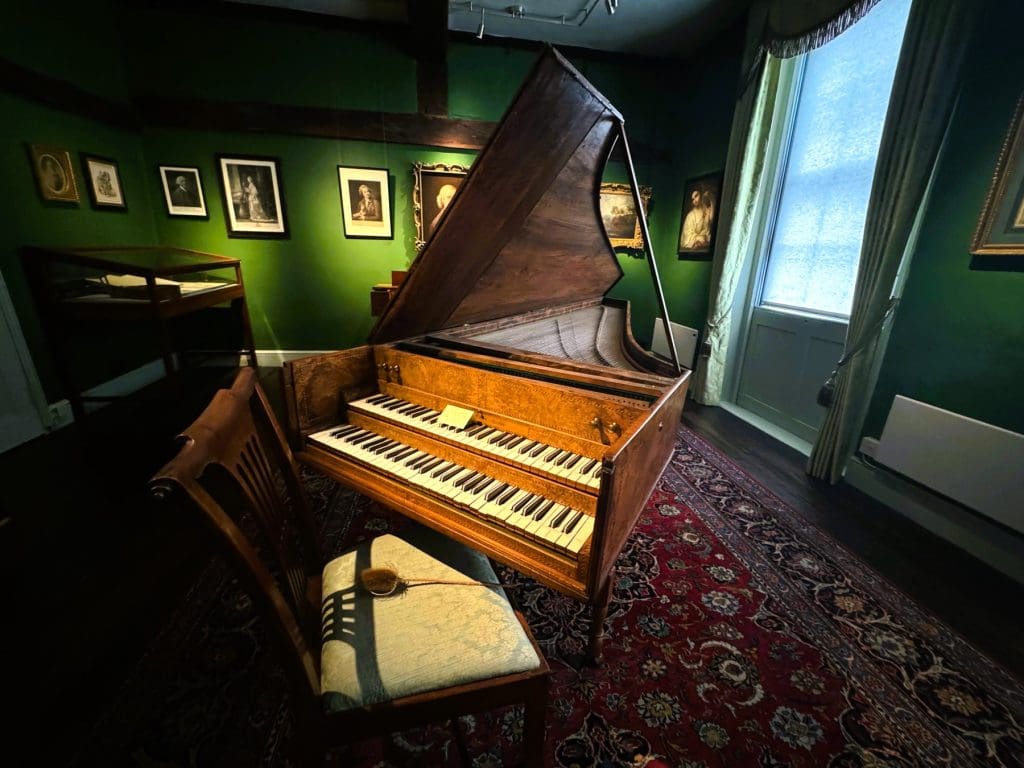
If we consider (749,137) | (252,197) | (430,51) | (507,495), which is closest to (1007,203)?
(749,137)

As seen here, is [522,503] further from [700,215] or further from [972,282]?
[700,215]

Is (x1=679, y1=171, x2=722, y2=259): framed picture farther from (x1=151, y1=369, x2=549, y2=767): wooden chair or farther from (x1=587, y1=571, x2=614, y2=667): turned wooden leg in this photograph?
(x1=151, y1=369, x2=549, y2=767): wooden chair

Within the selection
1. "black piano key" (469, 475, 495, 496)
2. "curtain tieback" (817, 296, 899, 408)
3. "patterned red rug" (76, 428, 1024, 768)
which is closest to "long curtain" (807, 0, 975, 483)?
"curtain tieback" (817, 296, 899, 408)

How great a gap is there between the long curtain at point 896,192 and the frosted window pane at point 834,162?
1.43 ft

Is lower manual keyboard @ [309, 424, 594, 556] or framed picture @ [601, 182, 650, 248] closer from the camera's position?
lower manual keyboard @ [309, 424, 594, 556]

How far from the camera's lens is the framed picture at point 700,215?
4078mm

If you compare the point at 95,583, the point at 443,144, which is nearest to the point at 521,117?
the point at 95,583

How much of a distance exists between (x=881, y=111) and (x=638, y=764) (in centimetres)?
388

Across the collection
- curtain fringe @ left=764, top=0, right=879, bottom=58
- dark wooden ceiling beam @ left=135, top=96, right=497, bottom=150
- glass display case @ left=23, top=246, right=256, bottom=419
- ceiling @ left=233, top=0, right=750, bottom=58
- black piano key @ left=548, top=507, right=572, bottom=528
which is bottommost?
black piano key @ left=548, top=507, right=572, bottom=528

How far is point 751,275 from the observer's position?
12.6 ft

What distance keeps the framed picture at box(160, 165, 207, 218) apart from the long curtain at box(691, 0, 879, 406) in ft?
18.1

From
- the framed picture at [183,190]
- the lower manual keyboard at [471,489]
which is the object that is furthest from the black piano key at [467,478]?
the framed picture at [183,190]

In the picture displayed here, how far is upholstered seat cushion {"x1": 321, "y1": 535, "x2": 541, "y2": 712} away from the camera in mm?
890

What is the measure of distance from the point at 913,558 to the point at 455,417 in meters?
2.44
